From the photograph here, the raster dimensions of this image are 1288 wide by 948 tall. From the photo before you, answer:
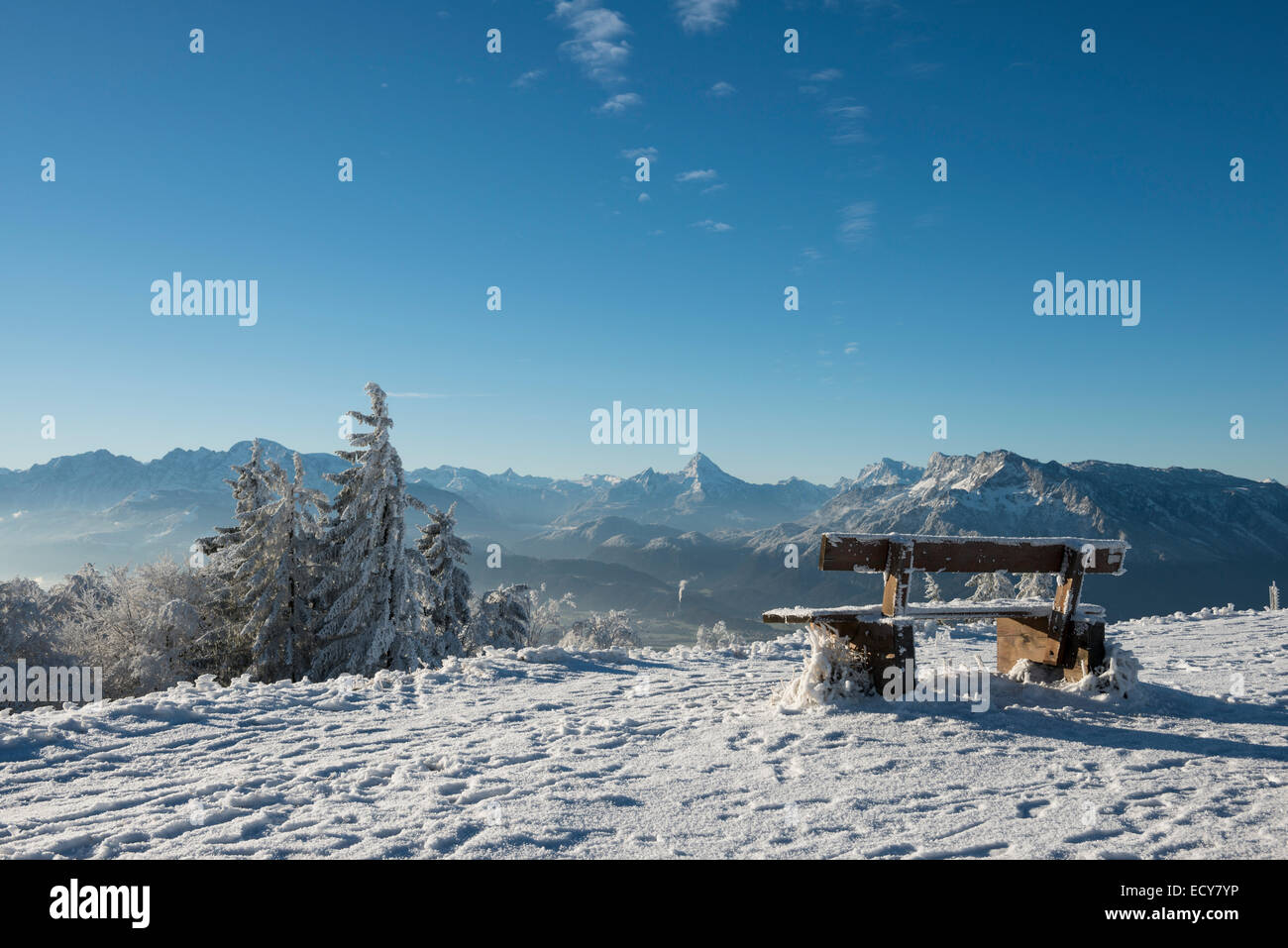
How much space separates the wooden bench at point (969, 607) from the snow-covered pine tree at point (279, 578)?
73.1ft

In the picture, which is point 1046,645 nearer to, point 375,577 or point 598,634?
point 375,577

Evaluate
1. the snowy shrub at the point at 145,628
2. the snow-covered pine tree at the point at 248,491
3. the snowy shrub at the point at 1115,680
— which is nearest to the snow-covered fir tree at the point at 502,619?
the snow-covered pine tree at the point at 248,491

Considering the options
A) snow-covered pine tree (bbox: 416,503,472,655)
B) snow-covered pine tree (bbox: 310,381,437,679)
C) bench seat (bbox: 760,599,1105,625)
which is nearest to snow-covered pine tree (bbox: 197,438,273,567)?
snow-covered pine tree (bbox: 310,381,437,679)

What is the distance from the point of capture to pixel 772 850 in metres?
4.01

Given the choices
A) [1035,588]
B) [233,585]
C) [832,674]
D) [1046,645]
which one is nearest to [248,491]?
[233,585]

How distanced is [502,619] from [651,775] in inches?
1201

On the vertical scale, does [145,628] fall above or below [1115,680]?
below

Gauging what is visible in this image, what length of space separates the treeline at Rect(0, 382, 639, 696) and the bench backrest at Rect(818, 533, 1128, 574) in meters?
18.7

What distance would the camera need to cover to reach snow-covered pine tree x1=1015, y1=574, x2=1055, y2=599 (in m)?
42.4

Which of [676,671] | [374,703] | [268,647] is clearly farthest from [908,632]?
[268,647]

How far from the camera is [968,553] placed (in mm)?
7488

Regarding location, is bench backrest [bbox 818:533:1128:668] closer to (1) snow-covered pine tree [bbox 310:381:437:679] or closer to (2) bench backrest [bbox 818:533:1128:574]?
(2) bench backrest [bbox 818:533:1128:574]
